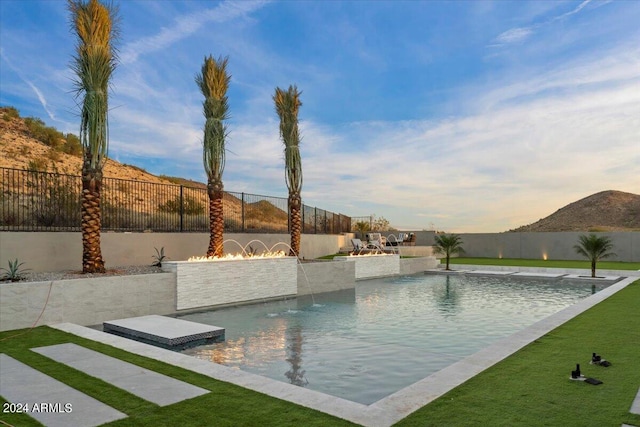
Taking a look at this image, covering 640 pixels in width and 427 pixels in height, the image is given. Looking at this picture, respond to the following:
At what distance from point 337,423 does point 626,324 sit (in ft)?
23.5

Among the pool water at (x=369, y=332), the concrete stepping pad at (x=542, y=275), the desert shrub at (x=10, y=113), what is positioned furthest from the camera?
the desert shrub at (x=10, y=113)

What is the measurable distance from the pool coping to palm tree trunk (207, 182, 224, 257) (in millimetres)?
6543

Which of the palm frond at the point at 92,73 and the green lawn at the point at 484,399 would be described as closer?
the green lawn at the point at 484,399

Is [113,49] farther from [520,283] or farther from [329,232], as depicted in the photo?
[329,232]

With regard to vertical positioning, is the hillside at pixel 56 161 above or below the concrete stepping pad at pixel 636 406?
above

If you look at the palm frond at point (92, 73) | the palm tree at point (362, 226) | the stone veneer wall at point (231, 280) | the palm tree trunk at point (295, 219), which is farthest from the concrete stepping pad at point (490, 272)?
the palm frond at point (92, 73)

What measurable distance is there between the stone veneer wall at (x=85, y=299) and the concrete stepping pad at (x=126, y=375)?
2.07 m

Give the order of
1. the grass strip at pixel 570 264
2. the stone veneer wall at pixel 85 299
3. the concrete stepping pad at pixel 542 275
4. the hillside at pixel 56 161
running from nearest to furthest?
the stone veneer wall at pixel 85 299 < the concrete stepping pad at pixel 542 275 < the hillside at pixel 56 161 < the grass strip at pixel 570 264

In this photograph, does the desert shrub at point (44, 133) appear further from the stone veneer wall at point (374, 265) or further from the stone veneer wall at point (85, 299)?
the stone veneer wall at point (85, 299)

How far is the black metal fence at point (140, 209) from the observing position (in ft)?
45.0

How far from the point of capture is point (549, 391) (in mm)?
4453

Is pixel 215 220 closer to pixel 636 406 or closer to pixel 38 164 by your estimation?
pixel 636 406

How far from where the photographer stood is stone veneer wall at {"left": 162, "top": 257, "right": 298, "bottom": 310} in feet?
35.9

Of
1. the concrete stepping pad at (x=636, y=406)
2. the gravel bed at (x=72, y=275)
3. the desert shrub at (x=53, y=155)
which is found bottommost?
the concrete stepping pad at (x=636, y=406)
